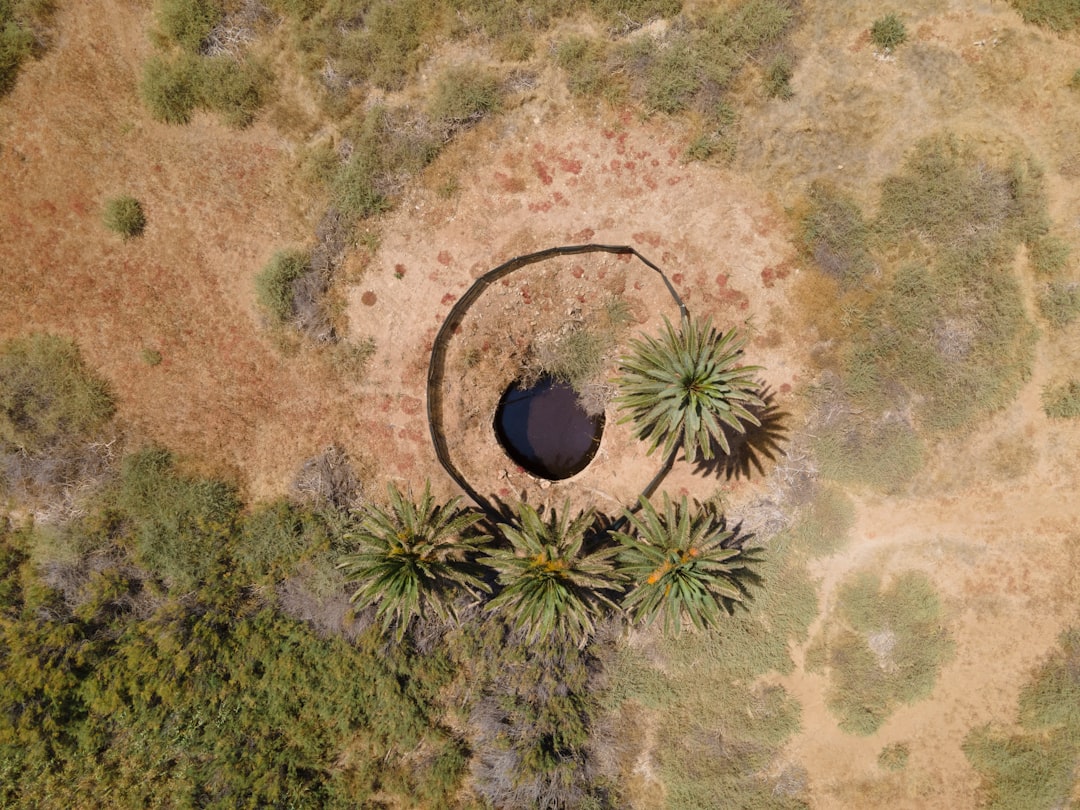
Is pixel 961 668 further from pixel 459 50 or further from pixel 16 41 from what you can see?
pixel 16 41

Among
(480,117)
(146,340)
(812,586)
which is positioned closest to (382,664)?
A: (146,340)

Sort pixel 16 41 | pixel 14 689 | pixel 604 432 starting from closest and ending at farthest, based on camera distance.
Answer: pixel 14 689 → pixel 16 41 → pixel 604 432

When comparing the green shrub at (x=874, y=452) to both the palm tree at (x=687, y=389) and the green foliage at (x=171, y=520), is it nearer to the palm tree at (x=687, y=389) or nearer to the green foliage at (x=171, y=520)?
the palm tree at (x=687, y=389)

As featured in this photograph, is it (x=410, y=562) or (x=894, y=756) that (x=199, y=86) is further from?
(x=894, y=756)

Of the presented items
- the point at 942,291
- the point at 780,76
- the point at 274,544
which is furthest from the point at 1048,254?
the point at 274,544

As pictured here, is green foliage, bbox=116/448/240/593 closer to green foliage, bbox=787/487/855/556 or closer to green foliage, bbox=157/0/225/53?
green foliage, bbox=157/0/225/53

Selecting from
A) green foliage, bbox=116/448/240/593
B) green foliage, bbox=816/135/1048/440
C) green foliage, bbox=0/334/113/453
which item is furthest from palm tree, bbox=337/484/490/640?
green foliage, bbox=816/135/1048/440

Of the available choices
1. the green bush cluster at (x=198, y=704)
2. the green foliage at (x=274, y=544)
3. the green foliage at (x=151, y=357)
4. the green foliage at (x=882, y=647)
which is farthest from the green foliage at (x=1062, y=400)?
the green foliage at (x=151, y=357)
